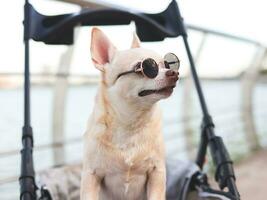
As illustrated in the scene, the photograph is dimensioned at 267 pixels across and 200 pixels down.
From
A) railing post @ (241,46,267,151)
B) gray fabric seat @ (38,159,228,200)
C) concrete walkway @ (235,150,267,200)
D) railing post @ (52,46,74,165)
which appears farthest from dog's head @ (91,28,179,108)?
railing post @ (241,46,267,151)

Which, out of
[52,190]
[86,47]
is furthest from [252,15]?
[52,190]

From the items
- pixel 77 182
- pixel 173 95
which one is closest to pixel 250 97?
pixel 173 95

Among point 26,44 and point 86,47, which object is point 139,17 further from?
point 86,47

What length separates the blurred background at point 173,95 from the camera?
2.39 m


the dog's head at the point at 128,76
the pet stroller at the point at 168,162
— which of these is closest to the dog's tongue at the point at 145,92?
the dog's head at the point at 128,76

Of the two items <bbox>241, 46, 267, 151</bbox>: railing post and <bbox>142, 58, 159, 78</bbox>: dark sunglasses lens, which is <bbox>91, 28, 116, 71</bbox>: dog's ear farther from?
<bbox>241, 46, 267, 151</bbox>: railing post

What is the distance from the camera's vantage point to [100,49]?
141cm

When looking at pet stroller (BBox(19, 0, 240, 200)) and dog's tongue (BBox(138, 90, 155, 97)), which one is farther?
pet stroller (BBox(19, 0, 240, 200))

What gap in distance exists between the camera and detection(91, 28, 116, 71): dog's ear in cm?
139

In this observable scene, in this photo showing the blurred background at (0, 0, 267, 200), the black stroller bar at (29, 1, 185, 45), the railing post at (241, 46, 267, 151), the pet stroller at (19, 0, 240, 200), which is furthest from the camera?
the railing post at (241, 46, 267, 151)

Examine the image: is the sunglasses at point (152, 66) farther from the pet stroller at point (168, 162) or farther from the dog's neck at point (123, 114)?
the pet stroller at point (168, 162)

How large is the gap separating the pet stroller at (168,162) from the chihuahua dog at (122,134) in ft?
0.79

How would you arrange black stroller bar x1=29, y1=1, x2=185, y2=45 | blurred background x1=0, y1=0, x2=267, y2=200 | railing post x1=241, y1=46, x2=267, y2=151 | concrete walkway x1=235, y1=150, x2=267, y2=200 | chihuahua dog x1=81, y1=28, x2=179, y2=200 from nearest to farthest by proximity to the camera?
1. chihuahua dog x1=81, y1=28, x2=179, y2=200
2. black stroller bar x1=29, y1=1, x2=185, y2=45
3. blurred background x1=0, y1=0, x2=267, y2=200
4. concrete walkway x1=235, y1=150, x2=267, y2=200
5. railing post x1=241, y1=46, x2=267, y2=151

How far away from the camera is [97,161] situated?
1370 mm
